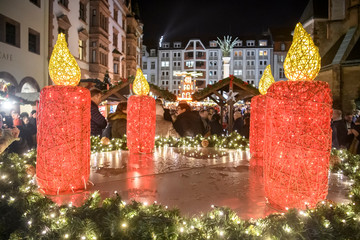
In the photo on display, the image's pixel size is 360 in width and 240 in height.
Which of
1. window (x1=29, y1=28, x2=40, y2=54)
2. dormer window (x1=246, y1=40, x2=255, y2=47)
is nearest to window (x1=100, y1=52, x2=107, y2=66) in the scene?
window (x1=29, y1=28, x2=40, y2=54)

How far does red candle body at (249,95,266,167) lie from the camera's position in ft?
20.3

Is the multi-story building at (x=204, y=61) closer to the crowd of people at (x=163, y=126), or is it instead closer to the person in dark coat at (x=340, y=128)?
the crowd of people at (x=163, y=126)

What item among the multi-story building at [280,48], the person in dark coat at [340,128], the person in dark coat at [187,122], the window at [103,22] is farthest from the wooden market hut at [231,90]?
the multi-story building at [280,48]

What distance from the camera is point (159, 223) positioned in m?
2.59

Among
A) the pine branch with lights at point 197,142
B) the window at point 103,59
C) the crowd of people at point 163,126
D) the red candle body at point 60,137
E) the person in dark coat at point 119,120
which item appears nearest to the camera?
the red candle body at point 60,137

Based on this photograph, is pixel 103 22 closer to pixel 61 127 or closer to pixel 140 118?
pixel 140 118

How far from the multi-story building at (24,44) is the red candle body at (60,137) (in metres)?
12.5

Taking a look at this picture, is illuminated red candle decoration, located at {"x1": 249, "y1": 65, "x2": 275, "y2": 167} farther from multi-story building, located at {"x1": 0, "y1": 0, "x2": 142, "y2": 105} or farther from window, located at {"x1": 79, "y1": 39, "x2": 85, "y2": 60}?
window, located at {"x1": 79, "y1": 39, "x2": 85, "y2": 60}

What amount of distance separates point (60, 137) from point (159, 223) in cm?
187

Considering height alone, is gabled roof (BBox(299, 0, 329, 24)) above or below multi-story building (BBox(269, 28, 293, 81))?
below

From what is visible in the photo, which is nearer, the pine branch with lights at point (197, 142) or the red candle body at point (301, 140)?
the red candle body at point (301, 140)

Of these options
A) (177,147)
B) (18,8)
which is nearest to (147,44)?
(18,8)

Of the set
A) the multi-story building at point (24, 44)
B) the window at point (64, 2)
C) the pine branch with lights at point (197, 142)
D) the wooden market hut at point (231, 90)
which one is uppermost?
the window at point (64, 2)

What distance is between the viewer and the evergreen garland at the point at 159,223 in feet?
8.02
